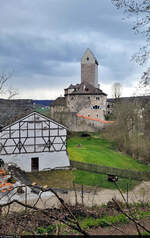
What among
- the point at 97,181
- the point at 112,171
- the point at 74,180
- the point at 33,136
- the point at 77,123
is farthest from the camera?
the point at 77,123

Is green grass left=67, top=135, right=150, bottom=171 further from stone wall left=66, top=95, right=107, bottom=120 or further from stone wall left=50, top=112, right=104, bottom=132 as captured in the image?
stone wall left=66, top=95, right=107, bottom=120

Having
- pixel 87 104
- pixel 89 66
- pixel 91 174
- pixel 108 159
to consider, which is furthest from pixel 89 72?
pixel 91 174

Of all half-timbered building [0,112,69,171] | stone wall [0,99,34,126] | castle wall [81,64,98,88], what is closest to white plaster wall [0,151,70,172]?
half-timbered building [0,112,69,171]

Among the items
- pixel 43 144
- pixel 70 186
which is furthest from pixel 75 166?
pixel 70 186

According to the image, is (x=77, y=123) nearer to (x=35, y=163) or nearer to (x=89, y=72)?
(x=89, y=72)

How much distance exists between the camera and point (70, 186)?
15383mm

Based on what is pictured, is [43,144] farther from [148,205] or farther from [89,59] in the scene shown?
[89,59]

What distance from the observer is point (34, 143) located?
1950cm

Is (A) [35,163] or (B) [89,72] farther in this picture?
A: (B) [89,72]

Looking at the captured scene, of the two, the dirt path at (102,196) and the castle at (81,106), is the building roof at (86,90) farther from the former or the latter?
the dirt path at (102,196)

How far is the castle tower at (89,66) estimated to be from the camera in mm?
50219

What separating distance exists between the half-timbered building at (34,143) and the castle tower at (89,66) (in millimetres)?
32672

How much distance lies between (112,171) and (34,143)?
732 cm

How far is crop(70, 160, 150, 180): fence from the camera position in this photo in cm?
1867
